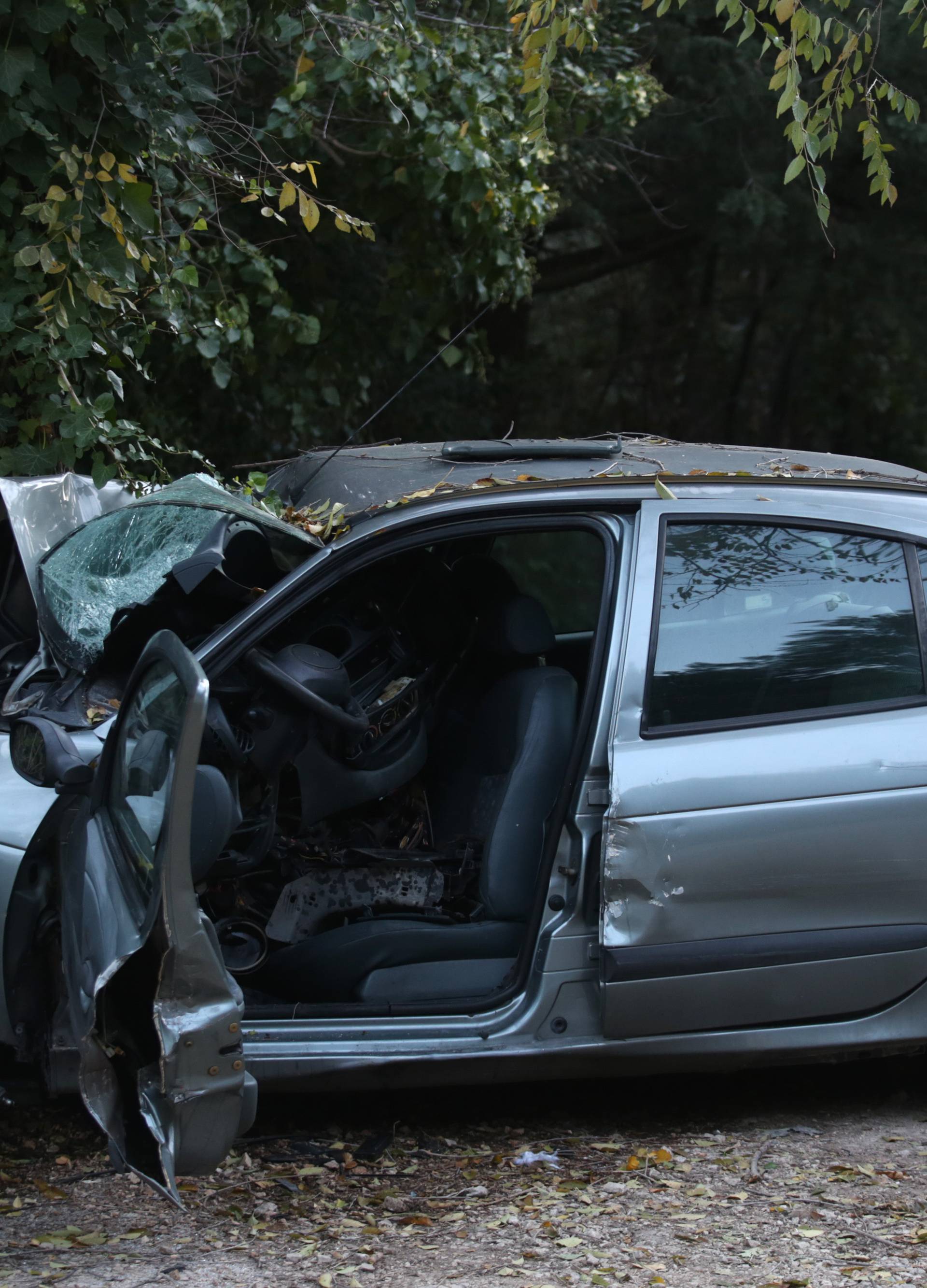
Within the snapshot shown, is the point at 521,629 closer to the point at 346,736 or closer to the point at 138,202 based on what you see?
the point at 346,736

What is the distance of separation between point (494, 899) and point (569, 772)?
0.50m

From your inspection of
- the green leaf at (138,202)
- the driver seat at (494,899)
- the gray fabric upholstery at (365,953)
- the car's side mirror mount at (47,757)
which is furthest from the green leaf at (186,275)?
the gray fabric upholstery at (365,953)

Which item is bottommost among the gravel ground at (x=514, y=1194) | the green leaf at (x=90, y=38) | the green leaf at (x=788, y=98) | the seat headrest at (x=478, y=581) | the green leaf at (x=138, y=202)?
the gravel ground at (x=514, y=1194)

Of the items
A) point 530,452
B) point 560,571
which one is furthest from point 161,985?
point 560,571

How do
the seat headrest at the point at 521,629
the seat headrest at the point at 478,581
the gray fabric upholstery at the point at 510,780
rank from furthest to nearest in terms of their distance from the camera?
the seat headrest at the point at 478,581, the seat headrest at the point at 521,629, the gray fabric upholstery at the point at 510,780

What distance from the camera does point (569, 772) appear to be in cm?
334

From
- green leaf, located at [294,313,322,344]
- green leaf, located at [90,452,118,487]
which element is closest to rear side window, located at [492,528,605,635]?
green leaf, located at [294,313,322,344]

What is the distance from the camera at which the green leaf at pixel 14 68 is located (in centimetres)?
424

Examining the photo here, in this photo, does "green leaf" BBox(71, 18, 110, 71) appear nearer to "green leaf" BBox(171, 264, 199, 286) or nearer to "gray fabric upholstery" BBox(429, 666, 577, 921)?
"green leaf" BBox(171, 264, 199, 286)

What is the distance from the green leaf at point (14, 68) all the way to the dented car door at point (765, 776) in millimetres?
2537

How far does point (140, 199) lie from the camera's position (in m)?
4.63

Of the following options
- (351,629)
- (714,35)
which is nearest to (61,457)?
(351,629)

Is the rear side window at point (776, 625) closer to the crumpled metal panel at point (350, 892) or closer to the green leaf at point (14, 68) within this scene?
the crumpled metal panel at point (350, 892)

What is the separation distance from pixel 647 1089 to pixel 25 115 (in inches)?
144
